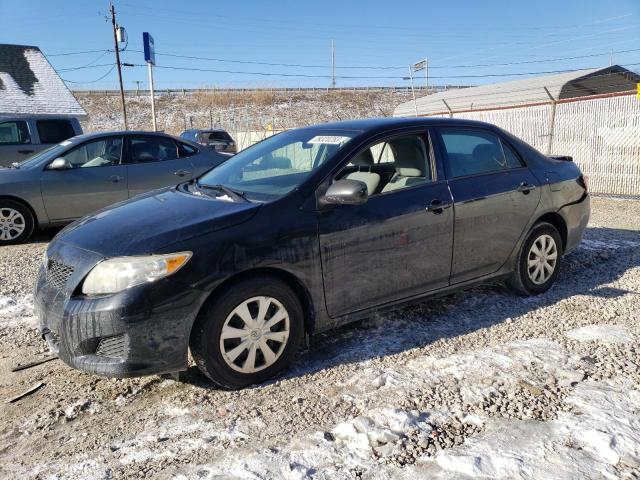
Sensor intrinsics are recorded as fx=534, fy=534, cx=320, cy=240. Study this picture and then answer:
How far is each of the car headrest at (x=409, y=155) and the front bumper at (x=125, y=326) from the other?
1.92 metres

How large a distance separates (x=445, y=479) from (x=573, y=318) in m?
2.36

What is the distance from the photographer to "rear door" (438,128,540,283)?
408 cm

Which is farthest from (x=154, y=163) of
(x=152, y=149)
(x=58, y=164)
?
(x=58, y=164)

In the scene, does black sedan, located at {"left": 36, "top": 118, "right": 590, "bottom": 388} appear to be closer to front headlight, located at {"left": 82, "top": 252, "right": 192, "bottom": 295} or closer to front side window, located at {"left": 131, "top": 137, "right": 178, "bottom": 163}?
front headlight, located at {"left": 82, "top": 252, "right": 192, "bottom": 295}

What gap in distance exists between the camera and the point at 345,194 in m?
3.31

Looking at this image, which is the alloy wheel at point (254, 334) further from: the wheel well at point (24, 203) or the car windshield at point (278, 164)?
the wheel well at point (24, 203)

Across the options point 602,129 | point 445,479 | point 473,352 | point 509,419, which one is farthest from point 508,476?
point 602,129

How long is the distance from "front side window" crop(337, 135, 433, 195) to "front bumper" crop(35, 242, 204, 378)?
153cm

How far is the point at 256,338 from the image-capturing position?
3.15 metres

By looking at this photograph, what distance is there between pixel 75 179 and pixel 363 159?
16.7 ft

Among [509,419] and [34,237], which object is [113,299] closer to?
[509,419]

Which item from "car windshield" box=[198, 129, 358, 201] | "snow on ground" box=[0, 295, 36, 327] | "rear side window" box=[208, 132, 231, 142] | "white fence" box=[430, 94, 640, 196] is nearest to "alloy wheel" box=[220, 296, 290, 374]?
"car windshield" box=[198, 129, 358, 201]

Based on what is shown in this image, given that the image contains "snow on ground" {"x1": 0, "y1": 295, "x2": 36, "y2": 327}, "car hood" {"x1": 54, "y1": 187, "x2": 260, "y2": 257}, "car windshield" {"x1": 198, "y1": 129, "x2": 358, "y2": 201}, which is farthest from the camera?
"snow on ground" {"x1": 0, "y1": 295, "x2": 36, "y2": 327}

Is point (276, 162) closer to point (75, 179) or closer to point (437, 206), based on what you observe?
point (437, 206)
